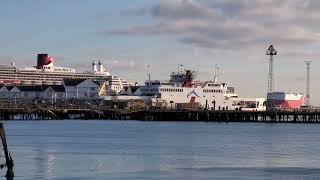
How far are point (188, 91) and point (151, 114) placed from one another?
1030 inches

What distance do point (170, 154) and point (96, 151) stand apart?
19.5ft

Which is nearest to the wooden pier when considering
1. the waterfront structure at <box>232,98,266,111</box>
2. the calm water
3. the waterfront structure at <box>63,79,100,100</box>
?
the waterfront structure at <box>232,98,266,111</box>

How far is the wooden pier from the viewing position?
150500 millimetres

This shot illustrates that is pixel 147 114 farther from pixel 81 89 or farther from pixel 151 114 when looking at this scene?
pixel 81 89

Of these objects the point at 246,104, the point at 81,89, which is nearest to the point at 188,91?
the point at 246,104

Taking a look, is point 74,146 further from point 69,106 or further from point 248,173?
point 69,106

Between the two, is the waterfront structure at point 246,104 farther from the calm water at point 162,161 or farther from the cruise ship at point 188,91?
the calm water at point 162,161

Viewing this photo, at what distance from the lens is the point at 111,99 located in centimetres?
18650

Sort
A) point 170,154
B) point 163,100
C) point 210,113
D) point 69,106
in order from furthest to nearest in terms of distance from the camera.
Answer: point 163,100
point 69,106
point 210,113
point 170,154

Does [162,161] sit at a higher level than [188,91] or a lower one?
lower

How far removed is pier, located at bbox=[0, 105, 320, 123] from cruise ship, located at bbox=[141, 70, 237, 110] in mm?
17353

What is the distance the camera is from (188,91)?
181 metres

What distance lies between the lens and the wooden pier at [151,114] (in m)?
150

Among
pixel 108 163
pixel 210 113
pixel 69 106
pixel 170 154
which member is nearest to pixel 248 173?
pixel 108 163
